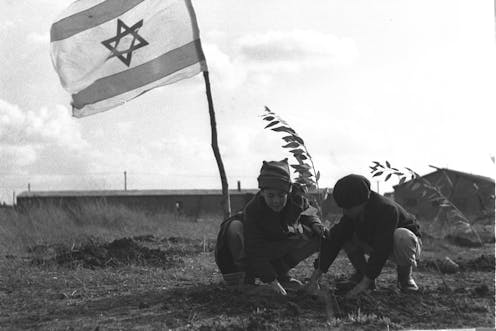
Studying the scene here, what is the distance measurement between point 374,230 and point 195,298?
1268 millimetres

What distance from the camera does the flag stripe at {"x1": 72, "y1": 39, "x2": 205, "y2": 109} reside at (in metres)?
6.41

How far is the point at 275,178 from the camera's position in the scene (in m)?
4.05

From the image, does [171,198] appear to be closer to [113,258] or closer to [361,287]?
[113,258]

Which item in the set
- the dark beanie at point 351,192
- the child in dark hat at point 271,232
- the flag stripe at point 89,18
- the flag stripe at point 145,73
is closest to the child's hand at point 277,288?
the child in dark hat at point 271,232

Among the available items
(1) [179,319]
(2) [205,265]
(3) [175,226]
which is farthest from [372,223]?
(3) [175,226]

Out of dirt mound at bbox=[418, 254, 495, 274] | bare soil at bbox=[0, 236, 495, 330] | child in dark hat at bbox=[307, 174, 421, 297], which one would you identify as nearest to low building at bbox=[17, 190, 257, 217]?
dirt mound at bbox=[418, 254, 495, 274]

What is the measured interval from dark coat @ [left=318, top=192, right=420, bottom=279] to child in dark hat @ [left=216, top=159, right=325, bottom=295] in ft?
0.72

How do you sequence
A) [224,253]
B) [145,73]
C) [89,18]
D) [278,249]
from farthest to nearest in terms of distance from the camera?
1. [89,18]
2. [145,73]
3. [224,253]
4. [278,249]

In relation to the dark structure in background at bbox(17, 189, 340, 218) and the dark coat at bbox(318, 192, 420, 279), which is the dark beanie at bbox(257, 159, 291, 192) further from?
the dark structure in background at bbox(17, 189, 340, 218)

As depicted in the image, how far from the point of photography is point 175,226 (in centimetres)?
1354

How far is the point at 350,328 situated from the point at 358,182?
0.95 m

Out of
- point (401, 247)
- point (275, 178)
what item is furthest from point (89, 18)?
point (401, 247)

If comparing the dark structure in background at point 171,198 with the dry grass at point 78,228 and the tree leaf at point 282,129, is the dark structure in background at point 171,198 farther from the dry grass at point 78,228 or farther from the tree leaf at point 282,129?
the tree leaf at point 282,129

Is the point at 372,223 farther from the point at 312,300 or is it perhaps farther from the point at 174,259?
the point at 174,259
